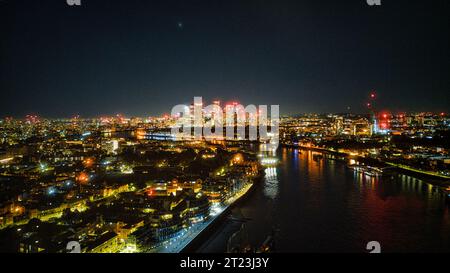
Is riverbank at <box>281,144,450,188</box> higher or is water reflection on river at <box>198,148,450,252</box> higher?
riverbank at <box>281,144,450,188</box>

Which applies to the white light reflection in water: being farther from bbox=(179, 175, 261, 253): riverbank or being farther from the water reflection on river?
bbox=(179, 175, 261, 253): riverbank

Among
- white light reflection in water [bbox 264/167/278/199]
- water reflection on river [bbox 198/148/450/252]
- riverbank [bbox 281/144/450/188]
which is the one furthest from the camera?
riverbank [bbox 281/144/450/188]

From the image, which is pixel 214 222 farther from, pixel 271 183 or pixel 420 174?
pixel 420 174

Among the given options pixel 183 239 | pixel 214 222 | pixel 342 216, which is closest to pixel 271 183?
pixel 342 216

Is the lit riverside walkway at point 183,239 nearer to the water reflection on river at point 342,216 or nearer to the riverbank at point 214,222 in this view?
the riverbank at point 214,222

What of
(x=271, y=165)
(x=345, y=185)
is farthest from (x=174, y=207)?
(x=271, y=165)

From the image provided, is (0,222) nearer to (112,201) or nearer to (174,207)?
(112,201)

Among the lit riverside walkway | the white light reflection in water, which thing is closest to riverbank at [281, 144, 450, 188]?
the white light reflection in water

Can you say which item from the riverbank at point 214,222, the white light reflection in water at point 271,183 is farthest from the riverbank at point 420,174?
the riverbank at point 214,222

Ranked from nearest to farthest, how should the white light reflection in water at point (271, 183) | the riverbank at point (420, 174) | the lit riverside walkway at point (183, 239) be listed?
the lit riverside walkway at point (183, 239)
the white light reflection in water at point (271, 183)
the riverbank at point (420, 174)
